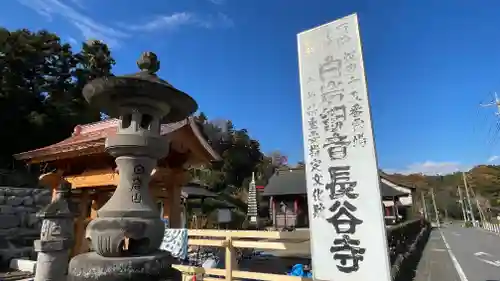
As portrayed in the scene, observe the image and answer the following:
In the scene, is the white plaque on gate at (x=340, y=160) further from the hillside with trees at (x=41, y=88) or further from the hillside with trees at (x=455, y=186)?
the hillside with trees at (x=455, y=186)

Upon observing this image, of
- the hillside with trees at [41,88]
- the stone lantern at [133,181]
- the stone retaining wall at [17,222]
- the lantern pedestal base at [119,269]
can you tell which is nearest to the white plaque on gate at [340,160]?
→ the stone lantern at [133,181]

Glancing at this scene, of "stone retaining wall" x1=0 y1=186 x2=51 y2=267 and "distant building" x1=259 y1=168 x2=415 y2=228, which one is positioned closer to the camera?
"stone retaining wall" x1=0 y1=186 x2=51 y2=267

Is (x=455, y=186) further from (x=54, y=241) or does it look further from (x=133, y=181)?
(x=133, y=181)

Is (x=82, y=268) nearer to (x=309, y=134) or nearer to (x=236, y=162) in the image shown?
(x=309, y=134)

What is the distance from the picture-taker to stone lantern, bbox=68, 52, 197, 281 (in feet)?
9.77

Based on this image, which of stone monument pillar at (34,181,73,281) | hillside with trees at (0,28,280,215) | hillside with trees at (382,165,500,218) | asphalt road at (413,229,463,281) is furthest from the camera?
hillside with trees at (382,165,500,218)

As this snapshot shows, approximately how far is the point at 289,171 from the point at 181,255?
86.8ft

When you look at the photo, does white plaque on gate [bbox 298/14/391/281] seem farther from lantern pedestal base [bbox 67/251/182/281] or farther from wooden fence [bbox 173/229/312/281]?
lantern pedestal base [bbox 67/251/182/281]

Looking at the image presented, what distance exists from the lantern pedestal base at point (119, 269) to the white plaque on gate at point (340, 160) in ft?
6.57

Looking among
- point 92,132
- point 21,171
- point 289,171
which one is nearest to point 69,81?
point 21,171

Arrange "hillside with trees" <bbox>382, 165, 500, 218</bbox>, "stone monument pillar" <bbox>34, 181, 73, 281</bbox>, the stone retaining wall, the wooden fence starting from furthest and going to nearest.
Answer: "hillside with trees" <bbox>382, 165, 500, 218</bbox> < the stone retaining wall < "stone monument pillar" <bbox>34, 181, 73, 281</bbox> < the wooden fence

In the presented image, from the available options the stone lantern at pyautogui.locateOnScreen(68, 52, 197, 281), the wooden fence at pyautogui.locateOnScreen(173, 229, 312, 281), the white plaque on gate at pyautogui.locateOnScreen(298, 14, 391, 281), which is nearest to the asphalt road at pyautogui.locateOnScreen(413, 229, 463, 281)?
the wooden fence at pyautogui.locateOnScreen(173, 229, 312, 281)

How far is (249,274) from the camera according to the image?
4.63m

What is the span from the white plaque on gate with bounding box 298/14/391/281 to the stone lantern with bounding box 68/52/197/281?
1.81 metres
